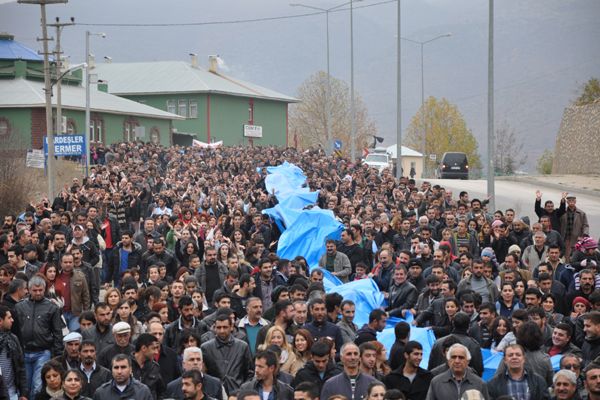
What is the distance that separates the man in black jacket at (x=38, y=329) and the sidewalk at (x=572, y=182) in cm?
3205

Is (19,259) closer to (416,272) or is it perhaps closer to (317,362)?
(416,272)

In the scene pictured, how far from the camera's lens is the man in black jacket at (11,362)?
11664 millimetres

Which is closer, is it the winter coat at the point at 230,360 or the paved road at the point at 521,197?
the winter coat at the point at 230,360

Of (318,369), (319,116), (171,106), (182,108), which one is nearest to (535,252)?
(318,369)

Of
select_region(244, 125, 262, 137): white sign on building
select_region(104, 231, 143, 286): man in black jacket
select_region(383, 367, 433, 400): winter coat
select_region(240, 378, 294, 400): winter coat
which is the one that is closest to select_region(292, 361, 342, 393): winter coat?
select_region(240, 378, 294, 400): winter coat

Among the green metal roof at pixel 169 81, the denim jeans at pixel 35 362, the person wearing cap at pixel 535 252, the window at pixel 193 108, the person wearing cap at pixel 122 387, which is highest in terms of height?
the green metal roof at pixel 169 81

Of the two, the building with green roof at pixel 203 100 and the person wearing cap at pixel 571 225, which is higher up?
the building with green roof at pixel 203 100

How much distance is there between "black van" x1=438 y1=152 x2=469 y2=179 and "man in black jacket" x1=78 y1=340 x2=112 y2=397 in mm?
54233

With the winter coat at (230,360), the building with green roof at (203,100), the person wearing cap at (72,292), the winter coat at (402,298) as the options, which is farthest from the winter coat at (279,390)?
the building with green roof at (203,100)

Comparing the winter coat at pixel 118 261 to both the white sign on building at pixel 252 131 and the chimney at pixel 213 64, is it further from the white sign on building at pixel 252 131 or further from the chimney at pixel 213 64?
the chimney at pixel 213 64

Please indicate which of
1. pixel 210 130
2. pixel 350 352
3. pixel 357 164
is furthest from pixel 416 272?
pixel 210 130

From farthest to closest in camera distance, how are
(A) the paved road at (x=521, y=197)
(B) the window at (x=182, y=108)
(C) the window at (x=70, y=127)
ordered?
1. (B) the window at (x=182, y=108)
2. (C) the window at (x=70, y=127)
3. (A) the paved road at (x=521, y=197)

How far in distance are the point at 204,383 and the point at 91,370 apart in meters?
1.50

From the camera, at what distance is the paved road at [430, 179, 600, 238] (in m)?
34.3
